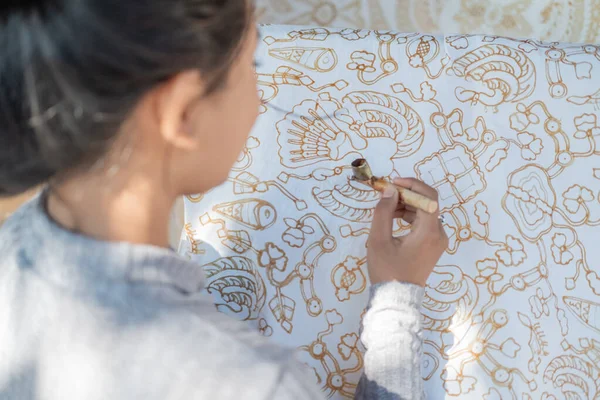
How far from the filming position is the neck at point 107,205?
35 cm

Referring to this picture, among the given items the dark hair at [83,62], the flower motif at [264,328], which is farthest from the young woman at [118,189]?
the flower motif at [264,328]

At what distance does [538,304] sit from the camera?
55 cm

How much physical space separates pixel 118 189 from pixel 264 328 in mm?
254

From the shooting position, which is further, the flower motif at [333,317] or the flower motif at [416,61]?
the flower motif at [416,61]

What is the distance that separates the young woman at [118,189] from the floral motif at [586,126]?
445 mm

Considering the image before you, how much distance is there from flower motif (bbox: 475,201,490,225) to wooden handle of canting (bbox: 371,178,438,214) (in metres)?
0.10

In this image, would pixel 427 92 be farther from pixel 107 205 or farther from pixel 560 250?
pixel 107 205

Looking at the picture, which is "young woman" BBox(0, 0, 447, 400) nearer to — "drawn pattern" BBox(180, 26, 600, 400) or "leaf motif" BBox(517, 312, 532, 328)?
"drawn pattern" BBox(180, 26, 600, 400)

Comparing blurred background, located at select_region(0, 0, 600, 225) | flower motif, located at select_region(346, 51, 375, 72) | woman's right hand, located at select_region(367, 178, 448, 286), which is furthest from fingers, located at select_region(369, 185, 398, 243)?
blurred background, located at select_region(0, 0, 600, 225)

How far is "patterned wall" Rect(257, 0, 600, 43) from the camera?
0.86 metres

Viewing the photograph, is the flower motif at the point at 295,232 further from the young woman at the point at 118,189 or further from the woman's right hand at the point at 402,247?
the young woman at the point at 118,189

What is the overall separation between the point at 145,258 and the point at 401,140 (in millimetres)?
374

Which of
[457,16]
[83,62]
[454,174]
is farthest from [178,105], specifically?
[457,16]

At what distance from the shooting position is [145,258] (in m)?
0.35
